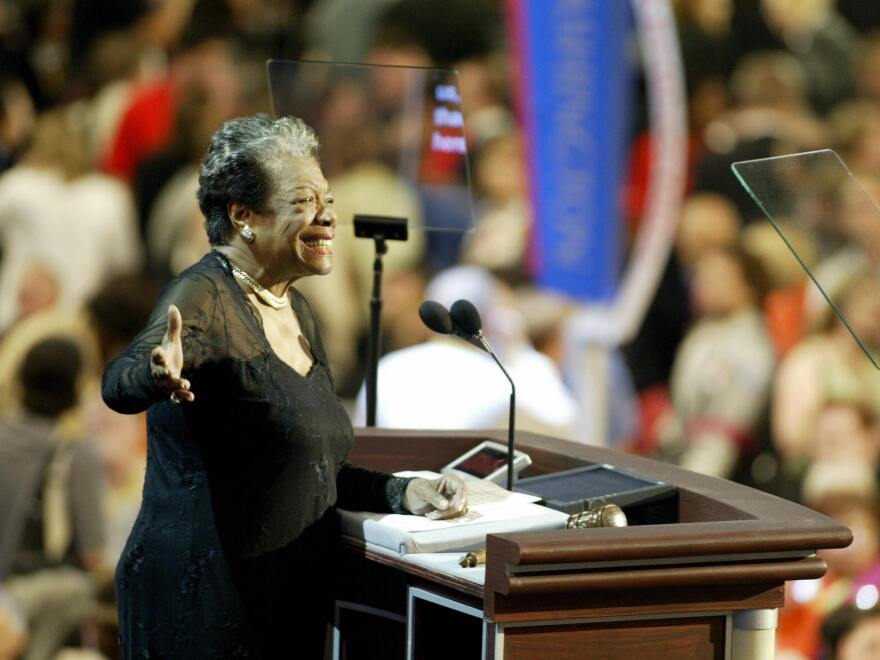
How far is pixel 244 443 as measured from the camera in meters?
2.39

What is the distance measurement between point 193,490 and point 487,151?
4342 mm

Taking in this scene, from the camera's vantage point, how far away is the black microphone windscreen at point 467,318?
9.09 ft

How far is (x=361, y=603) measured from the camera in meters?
2.72

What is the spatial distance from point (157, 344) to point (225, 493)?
0.30 meters

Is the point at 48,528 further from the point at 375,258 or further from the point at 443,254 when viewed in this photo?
the point at 375,258

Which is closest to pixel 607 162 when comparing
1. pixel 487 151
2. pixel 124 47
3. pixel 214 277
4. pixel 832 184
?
pixel 487 151

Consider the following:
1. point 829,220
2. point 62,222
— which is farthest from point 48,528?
point 829,220

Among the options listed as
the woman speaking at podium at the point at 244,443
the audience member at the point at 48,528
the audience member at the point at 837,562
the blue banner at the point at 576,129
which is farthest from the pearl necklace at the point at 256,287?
the blue banner at the point at 576,129

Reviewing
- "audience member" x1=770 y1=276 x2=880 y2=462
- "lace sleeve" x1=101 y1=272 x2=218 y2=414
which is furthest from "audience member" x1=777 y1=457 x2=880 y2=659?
"lace sleeve" x1=101 y1=272 x2=218 y2=414

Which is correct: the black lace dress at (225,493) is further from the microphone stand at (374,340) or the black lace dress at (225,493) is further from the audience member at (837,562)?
the audience member at (837,562)

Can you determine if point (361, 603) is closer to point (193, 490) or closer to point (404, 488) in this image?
point (404, 488)

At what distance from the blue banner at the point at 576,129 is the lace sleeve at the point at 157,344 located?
14.3 feet

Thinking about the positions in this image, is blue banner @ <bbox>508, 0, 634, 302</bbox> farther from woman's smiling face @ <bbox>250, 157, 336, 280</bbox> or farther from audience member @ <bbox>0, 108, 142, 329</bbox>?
woman's smiling face @ <bbox>250, 157, 336, 280</bbox>

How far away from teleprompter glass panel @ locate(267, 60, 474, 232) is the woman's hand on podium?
3.12ft
